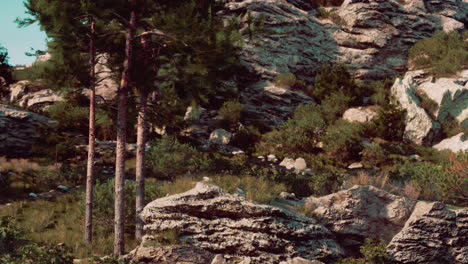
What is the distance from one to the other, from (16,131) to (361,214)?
1609cm

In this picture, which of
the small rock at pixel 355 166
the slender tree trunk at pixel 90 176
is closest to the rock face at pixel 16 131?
the slender tree trunk at pixel 90 176

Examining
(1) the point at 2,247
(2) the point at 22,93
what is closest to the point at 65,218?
(1) the point at 2,247

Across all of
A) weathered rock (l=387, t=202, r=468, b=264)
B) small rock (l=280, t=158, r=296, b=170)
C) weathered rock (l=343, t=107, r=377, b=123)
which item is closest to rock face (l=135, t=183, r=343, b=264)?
weathered rock (l=387, t=202, r=468, b=264)

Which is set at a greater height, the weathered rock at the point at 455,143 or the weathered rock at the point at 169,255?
the weathered rock at the point at 455,143

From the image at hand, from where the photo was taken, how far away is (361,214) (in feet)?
28.0

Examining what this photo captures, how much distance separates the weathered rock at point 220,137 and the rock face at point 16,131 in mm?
9101

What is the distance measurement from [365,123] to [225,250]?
17.5m

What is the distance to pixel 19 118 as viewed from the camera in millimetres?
17406

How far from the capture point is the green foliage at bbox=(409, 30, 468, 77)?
27.7 meters

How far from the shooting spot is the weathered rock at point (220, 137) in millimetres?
20998

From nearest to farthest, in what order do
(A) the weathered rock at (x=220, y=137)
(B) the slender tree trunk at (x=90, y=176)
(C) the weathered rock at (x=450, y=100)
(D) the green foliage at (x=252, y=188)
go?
(D) the green foliage at (x=252, y=188) < (B) the slender tree trunk at (x=90, y=176) < (A) the weathered rock at (x=220, y=137) < (C) the weathered rock at (x=450, y=100)

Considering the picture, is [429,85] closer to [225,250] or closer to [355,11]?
[355,11]

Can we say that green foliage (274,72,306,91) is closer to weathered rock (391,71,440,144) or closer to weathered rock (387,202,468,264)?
weathered rock (391,71,440,144)

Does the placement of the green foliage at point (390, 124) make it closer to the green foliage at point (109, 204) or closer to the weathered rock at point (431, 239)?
the weathered rock at point (431, 239)
